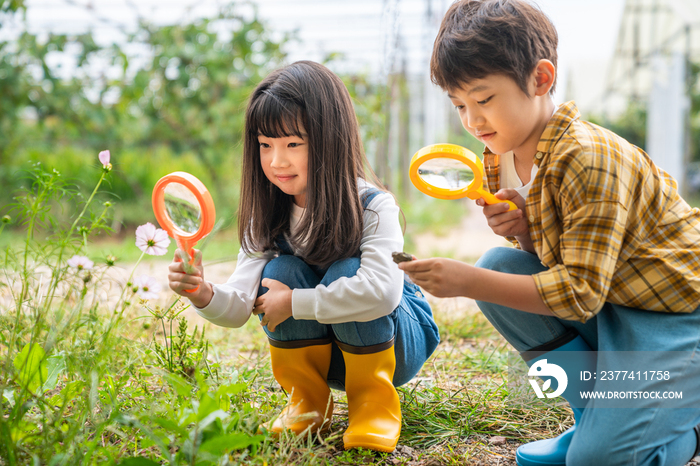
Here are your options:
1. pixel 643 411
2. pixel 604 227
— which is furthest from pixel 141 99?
pixel 643 411

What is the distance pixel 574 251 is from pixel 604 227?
0.22 feet

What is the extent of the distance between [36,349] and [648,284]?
3.82ft

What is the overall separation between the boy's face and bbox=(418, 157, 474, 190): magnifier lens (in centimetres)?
8

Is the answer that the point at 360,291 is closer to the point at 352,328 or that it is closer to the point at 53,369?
the point at 352,328

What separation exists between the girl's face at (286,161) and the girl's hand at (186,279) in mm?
273

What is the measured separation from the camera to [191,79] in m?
5.00

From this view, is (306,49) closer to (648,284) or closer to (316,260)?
(316,260)

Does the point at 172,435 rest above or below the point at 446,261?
below

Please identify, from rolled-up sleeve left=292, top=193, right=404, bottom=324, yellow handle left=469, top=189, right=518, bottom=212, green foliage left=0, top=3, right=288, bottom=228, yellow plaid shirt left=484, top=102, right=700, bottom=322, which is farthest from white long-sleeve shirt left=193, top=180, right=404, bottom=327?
green foliage left=0, top=3, right=288, bottom=228

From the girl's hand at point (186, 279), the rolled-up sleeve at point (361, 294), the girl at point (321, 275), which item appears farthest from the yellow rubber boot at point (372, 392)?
the girl's hand at point (186, 279)

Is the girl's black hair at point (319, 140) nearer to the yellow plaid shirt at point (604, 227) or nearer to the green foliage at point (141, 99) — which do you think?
the yellow plaid shirt at point (604, 227)

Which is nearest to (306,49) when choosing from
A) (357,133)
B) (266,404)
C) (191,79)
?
(191,79)

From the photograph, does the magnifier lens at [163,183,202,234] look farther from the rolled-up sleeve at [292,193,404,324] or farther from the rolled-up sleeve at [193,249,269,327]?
the rolled-up sleeve at [292,193,404,324]

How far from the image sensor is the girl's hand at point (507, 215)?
119 cm
